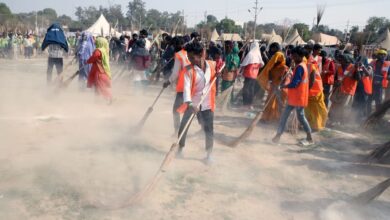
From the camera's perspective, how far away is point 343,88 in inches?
327

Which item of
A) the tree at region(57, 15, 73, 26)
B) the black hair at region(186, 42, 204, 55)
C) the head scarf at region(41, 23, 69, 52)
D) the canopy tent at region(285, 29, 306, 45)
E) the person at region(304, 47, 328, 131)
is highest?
the tree at region(57, 15, 73, 26)

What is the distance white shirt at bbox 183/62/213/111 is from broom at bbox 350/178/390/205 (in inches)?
86.2

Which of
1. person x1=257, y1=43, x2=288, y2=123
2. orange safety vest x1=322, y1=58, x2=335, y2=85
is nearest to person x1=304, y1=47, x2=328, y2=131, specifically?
person x1=257, y1=43, x2=288, y2=123

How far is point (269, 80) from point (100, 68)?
3.64 meters

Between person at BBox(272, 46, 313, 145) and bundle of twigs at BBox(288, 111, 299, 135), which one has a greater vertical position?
person at BBox(272, 46, 313, 145)

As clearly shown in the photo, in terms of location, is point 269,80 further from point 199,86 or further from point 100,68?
point 100,68

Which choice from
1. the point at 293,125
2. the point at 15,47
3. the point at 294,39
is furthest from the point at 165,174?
the point at 15,47

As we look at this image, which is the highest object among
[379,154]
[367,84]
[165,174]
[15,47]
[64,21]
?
[64,21]

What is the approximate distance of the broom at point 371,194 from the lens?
4062 millimetres

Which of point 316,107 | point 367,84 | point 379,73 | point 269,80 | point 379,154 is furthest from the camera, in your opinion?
point 379,73

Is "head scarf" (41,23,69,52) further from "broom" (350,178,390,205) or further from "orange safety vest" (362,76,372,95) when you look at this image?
"broom" (350,178,390,205)

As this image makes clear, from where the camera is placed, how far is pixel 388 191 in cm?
491

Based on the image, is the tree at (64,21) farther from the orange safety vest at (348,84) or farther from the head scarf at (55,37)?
the orange safety vest at (348,84)

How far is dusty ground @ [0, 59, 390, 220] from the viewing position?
3.96 m
